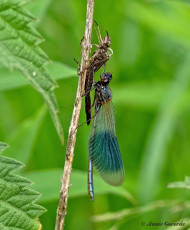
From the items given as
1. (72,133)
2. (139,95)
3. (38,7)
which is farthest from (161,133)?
(72,133)

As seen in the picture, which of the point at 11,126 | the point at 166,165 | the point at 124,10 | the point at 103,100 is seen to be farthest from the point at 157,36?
the point at 103,100

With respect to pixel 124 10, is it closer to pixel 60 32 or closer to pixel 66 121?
pixel 60 32

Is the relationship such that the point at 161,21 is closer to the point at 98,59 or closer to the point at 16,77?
the point at 16,77

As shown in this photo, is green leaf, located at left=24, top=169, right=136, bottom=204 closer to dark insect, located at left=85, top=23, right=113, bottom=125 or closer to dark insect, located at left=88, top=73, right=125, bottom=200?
dark insect, located at left=88, top=73, right=125, bottom=200

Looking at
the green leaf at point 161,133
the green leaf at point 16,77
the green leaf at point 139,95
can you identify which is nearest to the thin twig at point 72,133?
the green leaf at point 16,77

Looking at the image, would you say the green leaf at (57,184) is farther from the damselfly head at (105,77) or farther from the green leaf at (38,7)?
the green leaf at (38,7)

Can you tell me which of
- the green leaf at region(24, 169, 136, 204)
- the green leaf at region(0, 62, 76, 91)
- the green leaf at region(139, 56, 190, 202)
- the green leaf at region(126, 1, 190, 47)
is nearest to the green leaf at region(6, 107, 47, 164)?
the green leaf at region(24, 169, 136, 204)
